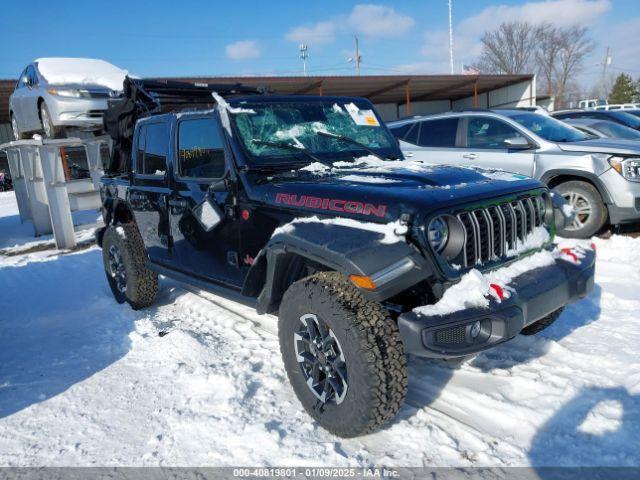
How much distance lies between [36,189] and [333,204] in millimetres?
9579

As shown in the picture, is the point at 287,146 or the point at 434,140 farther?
the point at 434,140

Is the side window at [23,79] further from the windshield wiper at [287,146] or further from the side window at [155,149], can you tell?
the windshield wiper at [287,146]

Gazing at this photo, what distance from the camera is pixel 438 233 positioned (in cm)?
274

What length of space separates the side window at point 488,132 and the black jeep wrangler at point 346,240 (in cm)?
340

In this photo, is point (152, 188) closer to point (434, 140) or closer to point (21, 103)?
point (434, 140)

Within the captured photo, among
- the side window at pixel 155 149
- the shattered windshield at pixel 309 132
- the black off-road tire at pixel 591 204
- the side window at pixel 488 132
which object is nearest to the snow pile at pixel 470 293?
the shattered windshield at pixel 309 132

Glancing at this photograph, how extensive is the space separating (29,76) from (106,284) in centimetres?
574

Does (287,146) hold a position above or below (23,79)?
below

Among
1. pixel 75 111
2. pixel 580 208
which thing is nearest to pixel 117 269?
pixel 75 111

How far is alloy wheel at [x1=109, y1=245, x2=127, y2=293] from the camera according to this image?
214 inches

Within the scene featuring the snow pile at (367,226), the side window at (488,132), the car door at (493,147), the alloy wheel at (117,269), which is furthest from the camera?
the side window at (488,132)

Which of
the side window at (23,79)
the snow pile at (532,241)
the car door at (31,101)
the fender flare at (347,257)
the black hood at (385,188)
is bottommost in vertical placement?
the snow pile at (532,241)

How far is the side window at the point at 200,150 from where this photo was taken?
379 cm

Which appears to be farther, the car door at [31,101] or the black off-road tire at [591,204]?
the car door at [31,101]
